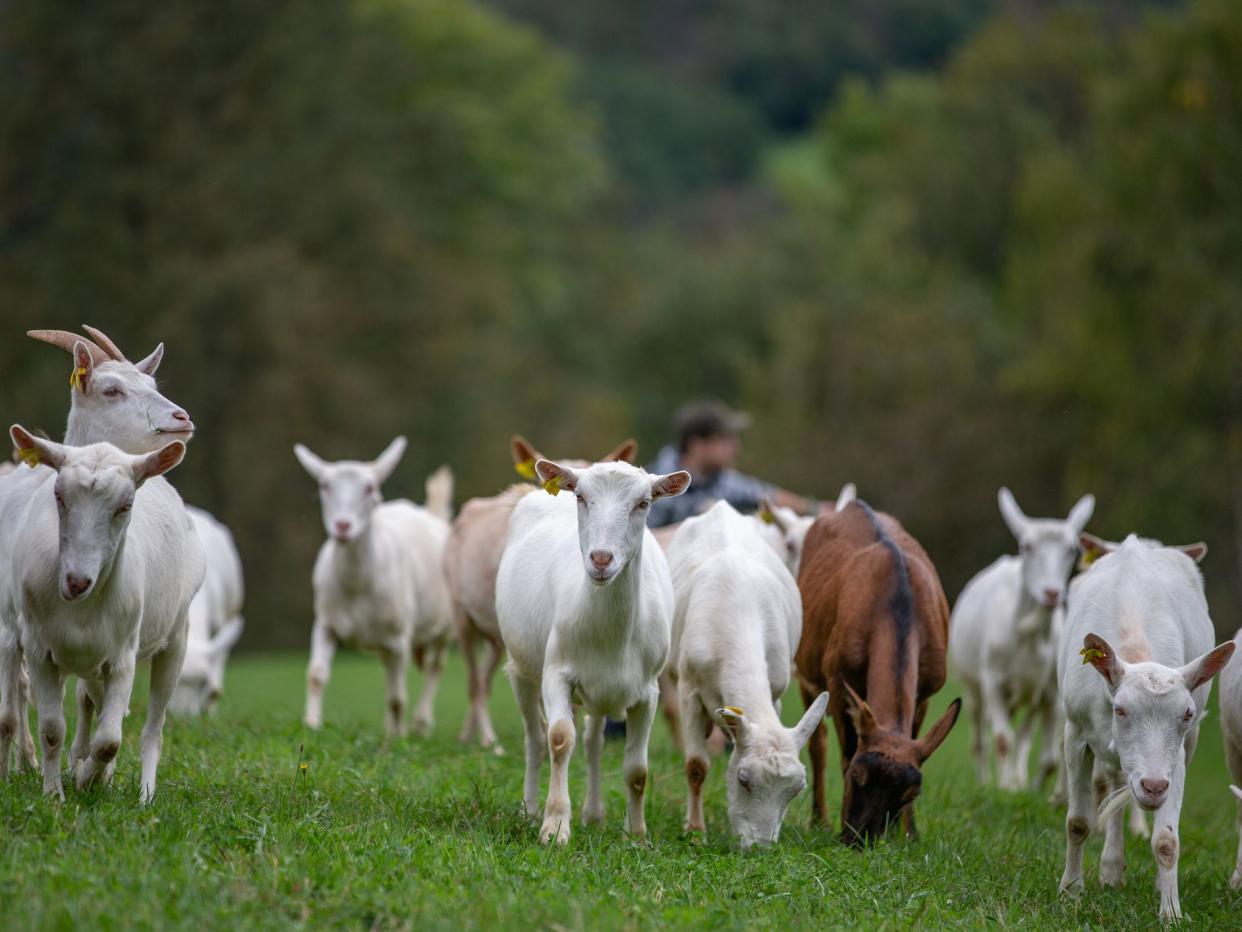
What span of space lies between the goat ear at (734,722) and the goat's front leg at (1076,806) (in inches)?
66.6

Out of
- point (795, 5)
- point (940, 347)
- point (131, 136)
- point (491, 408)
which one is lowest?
point (491, 408)

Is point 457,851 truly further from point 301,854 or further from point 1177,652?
A: point 1177,652

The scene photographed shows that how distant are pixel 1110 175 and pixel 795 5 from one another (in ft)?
192

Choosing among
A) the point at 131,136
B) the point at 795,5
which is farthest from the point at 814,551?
the point at 795,5

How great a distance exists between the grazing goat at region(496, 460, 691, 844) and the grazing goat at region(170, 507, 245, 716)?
447cm

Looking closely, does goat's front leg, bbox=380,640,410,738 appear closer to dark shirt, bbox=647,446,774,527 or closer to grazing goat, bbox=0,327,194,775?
dark shirt, bbox=647,446,774,527

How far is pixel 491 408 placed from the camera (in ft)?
121

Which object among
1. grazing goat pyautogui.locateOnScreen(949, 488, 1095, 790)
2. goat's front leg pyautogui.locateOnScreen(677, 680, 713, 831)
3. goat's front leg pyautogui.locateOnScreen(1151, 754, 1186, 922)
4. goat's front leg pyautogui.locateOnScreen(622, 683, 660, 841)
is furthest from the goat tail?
goat's front leg pyautogui.locateOnScreen(1151, 754, 1186, 922)

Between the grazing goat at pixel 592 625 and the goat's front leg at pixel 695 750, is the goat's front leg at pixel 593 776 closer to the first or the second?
the grazing goat at pixel 592 625

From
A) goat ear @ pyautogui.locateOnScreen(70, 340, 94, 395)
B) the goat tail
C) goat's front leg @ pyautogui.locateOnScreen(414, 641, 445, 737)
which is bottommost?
goat's front leg @ pyautogui.locateOnScreen(414, 641, 445, 737)

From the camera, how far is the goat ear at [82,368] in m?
7.13

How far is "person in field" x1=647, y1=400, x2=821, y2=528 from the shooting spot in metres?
12.6

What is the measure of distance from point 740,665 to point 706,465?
4562 mm

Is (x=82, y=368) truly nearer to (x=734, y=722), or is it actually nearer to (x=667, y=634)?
(x=667, y=634)
